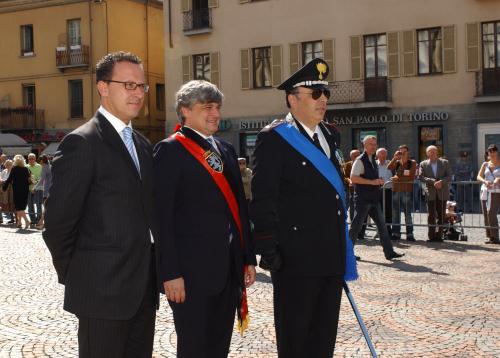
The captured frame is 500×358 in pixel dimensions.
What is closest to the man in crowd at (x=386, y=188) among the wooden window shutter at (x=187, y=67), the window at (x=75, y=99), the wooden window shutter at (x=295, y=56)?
the wooden window shutter at (x=295, y=56)

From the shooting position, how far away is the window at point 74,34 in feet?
120

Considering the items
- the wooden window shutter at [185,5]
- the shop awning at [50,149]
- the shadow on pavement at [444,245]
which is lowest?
the shadow on pavement at [444,245]

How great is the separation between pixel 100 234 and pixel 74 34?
35.1 metres

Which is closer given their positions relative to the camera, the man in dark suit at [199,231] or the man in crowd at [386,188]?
the man in dark suit at [199,231]

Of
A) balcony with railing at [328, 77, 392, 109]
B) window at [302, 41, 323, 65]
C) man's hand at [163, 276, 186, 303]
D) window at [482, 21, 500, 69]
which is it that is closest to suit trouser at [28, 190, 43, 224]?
balcony with railing at [328, 77, 392, 109]

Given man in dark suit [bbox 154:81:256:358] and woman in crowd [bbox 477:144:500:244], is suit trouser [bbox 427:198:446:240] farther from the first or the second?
man in dark suit [bbox 154:81:256:358]

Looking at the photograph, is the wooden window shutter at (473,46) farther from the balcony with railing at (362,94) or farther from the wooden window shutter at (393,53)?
the balcony with railing at (362,94)

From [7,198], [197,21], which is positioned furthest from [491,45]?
[7,198]

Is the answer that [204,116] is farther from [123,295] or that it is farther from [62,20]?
[62,20]

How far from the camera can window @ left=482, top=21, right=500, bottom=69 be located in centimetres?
2659

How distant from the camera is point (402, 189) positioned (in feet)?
46.9

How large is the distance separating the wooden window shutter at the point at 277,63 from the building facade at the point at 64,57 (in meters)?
8.73

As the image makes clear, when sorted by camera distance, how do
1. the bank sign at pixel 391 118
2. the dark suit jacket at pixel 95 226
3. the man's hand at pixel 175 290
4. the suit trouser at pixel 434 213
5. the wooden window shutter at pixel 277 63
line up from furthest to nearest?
the wooden window shutter at pixel 277 63 → the bank sign at pixel 391 118 → the suit trouser at pixel 434 213 → the man's hand at pixel 175 290 → the dark suit jacket at pixel 95 226

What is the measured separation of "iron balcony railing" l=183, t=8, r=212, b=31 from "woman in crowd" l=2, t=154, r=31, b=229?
50.4 ft
